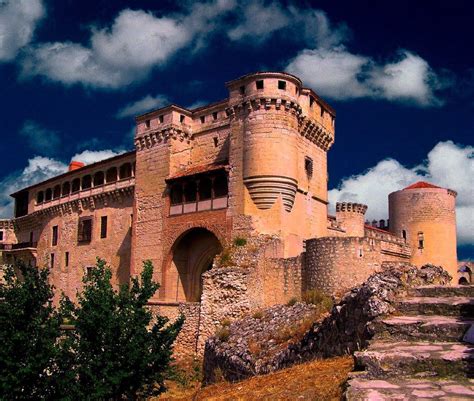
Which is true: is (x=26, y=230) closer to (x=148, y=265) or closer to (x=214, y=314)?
(x=214, y=314)

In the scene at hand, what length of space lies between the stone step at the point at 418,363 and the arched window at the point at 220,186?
2046cm

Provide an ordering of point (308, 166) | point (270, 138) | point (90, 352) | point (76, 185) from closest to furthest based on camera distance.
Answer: point (90, 352) < point (270, 138) < point (308, 166) < point (76, 185)

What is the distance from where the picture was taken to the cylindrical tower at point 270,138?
2583 cm

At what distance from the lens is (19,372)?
1591cm

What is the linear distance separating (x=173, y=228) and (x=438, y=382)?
76.9 feet

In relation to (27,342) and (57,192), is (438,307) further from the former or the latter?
(57,192)

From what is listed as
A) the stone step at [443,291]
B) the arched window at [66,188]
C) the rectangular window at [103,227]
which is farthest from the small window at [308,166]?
the stone step at [443,291]

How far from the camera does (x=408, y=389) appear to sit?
20.0 feet

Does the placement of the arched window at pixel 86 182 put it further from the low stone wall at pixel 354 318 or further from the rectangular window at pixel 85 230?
the low stone wall at pixel 354 318

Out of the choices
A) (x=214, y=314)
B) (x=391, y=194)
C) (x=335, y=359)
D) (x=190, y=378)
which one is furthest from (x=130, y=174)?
(x=335, y=359)

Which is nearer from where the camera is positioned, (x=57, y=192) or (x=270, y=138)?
(x=270, y=138)

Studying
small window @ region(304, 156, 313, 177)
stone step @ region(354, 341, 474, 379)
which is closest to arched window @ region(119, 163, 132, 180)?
small window @ region(304, 156, 313, 177)

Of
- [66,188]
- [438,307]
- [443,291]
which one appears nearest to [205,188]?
[66,188]

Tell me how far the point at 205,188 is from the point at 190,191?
98 cm
